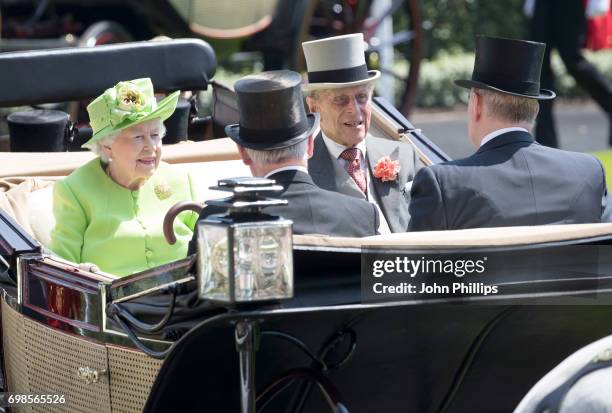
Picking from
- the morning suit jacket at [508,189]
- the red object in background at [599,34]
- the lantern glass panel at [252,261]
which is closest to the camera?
the lantern glass panel at [252,261]

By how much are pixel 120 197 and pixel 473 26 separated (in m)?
10.2

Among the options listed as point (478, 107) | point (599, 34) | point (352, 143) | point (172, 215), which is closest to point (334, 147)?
point (352, 143)

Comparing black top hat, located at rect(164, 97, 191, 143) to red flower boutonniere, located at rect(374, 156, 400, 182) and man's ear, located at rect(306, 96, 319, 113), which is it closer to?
man's ear, located at rect(306, 96, 319, 113)

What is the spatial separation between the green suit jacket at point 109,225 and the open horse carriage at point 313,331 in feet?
0.72

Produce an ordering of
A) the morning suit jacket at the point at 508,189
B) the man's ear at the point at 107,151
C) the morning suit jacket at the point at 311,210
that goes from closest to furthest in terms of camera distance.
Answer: the morning suit jacket at the point at 311,210 → the morning suit jacket at the point at 508,189 → the man's ear at the point at 107,151

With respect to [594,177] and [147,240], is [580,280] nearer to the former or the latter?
[594,177]

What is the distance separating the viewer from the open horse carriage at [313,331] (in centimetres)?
262

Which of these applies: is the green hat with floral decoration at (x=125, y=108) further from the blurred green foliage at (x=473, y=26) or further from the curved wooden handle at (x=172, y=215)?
the blurred green foliage at (x=473, y=26)

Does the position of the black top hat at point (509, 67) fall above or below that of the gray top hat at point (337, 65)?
above

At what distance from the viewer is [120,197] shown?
3.85 m

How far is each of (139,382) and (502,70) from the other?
138cm

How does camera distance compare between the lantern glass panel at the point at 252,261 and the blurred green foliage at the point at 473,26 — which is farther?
the blurred green foliage at the point at 473,26

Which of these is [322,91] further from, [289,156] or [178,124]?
[289,156]

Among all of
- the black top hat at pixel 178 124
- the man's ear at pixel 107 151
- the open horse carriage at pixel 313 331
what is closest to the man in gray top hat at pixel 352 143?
the man's ear at pixel 107 151
